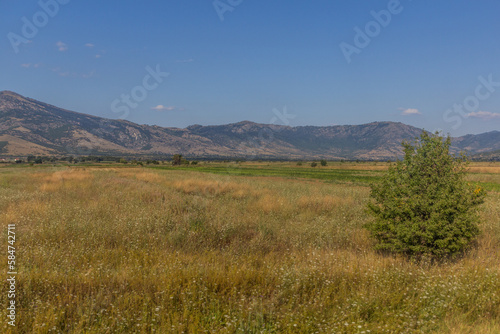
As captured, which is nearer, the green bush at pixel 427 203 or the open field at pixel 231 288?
the open field at pixel 231 288

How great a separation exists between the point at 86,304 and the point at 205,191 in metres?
15.5

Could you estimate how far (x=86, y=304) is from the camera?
4184 mm

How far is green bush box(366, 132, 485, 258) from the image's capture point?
21.2 feet

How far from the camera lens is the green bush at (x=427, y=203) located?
21.2ft

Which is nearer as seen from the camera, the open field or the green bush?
the open field

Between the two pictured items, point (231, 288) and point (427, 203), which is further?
point (427, 203)

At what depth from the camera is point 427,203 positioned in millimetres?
6602

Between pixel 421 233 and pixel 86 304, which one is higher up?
pixel 421 233

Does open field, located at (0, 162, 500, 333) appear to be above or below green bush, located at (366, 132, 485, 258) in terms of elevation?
below

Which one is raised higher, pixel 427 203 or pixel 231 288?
pixel 427 203

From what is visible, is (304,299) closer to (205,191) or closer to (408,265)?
(408,265)

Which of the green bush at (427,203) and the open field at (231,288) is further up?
the green bush at (427,203)

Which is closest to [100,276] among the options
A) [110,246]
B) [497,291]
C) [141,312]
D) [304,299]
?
[141,312]

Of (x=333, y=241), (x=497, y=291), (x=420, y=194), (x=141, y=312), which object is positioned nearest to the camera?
(x=141, y=312)
